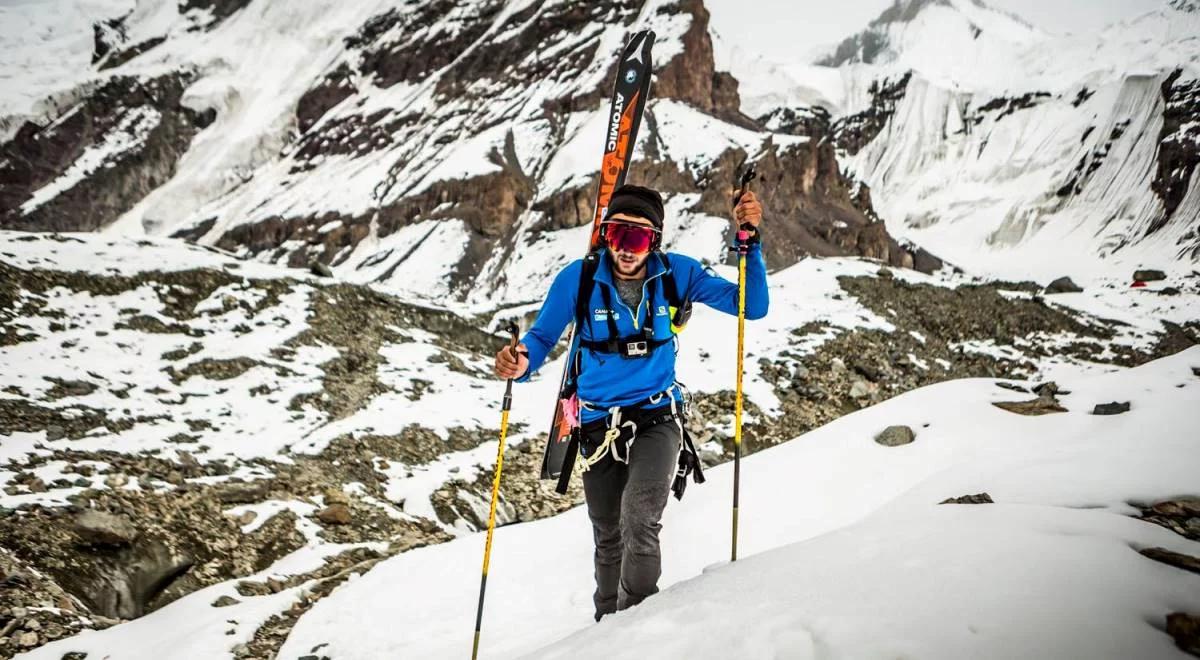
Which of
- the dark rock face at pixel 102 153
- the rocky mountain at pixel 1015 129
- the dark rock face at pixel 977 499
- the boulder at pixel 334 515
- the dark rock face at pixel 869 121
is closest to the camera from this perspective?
the dark rock face at pixel 977 499

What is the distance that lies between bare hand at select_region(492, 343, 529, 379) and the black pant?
66 centimetres

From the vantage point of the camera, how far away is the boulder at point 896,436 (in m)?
9.17

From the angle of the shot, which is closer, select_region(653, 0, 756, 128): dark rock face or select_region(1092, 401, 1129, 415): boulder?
select_region(1092, 401, 1129, 415): boulder

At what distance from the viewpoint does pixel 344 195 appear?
6350cm

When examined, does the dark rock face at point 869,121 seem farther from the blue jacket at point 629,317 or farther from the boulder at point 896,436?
the blue jacket at point 629,317

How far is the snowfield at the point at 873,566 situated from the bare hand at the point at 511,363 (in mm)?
1716

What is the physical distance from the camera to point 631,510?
381 centimetres

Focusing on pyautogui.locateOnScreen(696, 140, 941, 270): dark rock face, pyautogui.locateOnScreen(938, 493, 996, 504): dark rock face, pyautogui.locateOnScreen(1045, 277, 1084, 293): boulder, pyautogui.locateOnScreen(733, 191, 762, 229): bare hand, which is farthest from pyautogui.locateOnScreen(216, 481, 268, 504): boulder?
pyautogui.locateOnScreen(696, 140, 941, 270): dark rock face

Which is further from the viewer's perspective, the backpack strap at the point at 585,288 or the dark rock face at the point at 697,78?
the dark rock face at the point at 697,78

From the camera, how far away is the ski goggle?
13.2ft

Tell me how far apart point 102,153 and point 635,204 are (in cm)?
11901

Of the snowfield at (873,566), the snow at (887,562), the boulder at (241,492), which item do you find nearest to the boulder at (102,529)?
the snowfield at (873,566)

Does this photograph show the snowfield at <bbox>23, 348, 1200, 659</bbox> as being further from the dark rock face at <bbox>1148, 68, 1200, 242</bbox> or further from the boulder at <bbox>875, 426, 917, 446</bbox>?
the dark rock face at <bbox>1148, 68, 1200, 242</bbox>

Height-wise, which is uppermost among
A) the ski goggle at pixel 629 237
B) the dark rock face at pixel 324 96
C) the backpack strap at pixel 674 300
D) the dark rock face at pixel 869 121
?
the dark rock face at pixel 869 121
